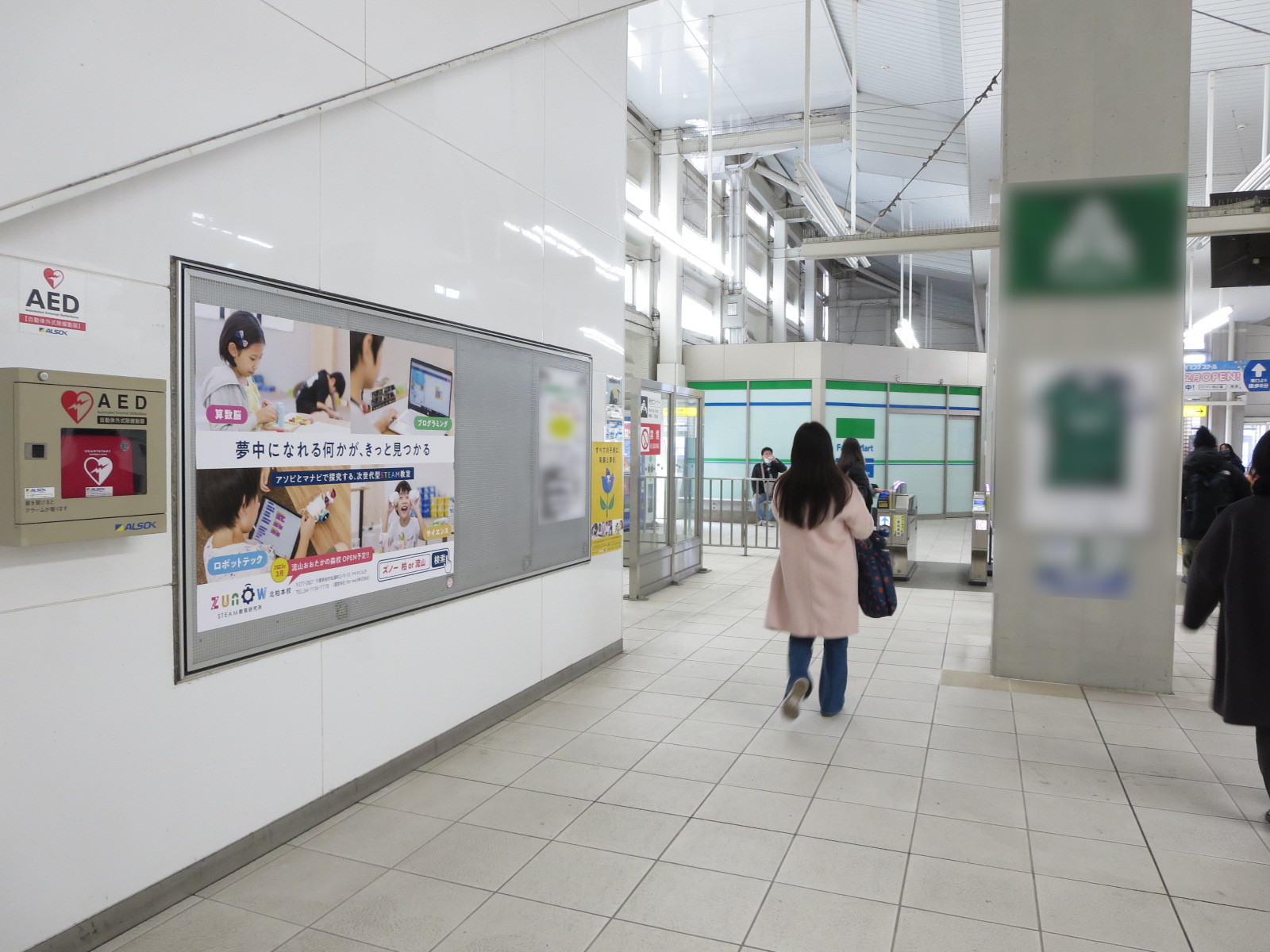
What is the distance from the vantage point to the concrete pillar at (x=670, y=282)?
13062 millimetres

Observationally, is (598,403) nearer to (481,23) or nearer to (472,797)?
(481,23)

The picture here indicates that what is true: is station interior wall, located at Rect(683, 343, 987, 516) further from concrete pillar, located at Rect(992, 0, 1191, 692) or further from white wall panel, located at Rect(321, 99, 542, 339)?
white wall panel, located at Rect(321, 99, 542, 339)

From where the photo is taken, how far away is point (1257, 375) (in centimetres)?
1465

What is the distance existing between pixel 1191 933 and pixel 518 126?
4.24m

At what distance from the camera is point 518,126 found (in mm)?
4285

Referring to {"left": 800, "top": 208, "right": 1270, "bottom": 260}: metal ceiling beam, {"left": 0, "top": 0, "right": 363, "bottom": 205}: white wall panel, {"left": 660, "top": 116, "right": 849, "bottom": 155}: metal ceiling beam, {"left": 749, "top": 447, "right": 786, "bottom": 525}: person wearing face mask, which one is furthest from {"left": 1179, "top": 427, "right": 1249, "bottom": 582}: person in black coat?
{"left": 0, "top": 0, "right": 363, "bottom": 205}: white wall panel

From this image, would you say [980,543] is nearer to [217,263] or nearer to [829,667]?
[829,667]

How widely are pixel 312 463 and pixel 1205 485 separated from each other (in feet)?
24.1

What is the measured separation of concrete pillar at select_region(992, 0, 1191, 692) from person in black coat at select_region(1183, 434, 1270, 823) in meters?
1.18

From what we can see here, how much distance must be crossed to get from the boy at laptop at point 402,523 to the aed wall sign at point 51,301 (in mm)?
1376

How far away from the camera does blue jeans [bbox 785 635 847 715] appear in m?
4.23

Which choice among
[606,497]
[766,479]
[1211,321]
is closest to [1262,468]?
[606,497]

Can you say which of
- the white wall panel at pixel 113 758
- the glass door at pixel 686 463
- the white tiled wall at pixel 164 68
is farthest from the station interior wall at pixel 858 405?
the white wall panel at pixel 113 758

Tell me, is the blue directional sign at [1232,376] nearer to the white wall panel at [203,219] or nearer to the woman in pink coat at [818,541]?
the woman in pink coat at [818,541]
